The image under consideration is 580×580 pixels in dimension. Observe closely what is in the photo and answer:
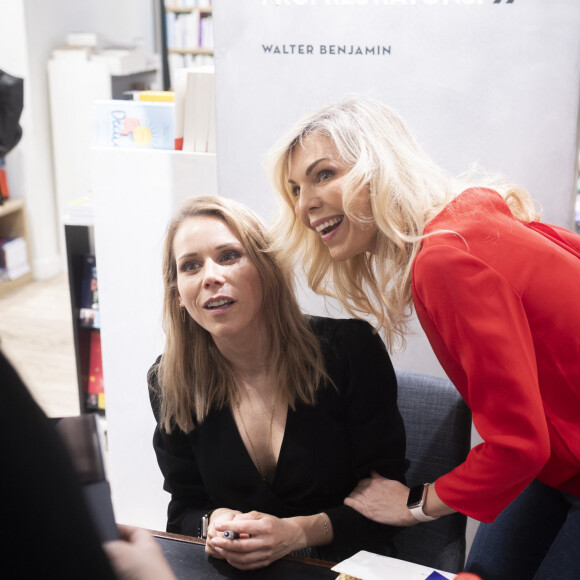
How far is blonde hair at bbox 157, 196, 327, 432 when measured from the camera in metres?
1.60

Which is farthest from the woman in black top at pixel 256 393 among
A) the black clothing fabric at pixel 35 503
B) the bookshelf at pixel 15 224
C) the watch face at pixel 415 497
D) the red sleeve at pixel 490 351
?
the bookshelf at pixel 15 224

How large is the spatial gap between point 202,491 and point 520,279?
0.85 metres

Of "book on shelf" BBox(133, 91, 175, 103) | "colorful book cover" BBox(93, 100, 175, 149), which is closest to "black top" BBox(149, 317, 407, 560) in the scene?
"colorful book cover" BBox(93, 100, 175, 149)

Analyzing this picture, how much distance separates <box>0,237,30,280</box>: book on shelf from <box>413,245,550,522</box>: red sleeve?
450 cm

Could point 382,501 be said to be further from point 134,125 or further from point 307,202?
point 134,125

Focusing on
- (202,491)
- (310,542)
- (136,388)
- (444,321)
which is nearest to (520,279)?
(444,321)

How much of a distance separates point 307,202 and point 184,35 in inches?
264

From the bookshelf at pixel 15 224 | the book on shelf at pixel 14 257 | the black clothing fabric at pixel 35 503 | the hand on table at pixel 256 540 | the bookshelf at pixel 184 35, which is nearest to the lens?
the black clothing fabric at pixel 35 503

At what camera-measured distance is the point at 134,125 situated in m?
2.28

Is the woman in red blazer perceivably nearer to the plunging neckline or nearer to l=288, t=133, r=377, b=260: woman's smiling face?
l=288, t=133, r=377, b=260: woman's smiling face

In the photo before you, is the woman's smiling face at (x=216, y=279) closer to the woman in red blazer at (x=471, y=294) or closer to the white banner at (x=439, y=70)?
the woman in red blazer at (x=471, y=294)

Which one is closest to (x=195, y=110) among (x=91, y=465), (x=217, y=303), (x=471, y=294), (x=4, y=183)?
(x=217, y=303)

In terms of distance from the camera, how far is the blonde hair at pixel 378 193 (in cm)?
133

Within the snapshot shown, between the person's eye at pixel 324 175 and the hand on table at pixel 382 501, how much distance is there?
0.63 meters
